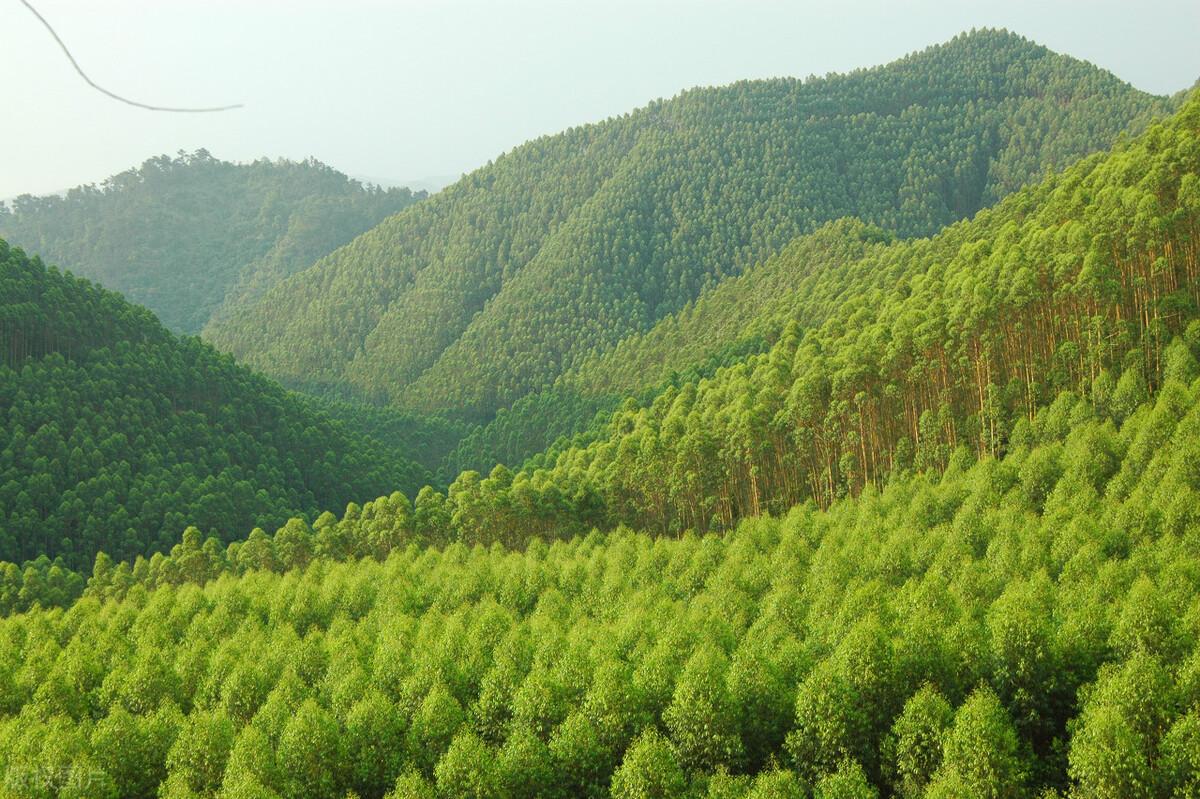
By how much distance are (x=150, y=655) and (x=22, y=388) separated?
347 feet

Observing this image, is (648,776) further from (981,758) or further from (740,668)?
(981,758)

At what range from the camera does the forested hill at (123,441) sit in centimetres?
14500

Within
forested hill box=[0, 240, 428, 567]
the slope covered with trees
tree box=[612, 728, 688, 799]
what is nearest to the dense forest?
tree box=[612, 728, 688, 799]

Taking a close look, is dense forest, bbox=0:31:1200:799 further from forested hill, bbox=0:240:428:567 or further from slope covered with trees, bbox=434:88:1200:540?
forested hill, bbox=0:240:428:567

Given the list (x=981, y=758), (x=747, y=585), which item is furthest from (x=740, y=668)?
(x=747, y=585)

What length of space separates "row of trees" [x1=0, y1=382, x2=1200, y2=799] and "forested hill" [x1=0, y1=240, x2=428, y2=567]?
186ft

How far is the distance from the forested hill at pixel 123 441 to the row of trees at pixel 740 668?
56709 millimetres

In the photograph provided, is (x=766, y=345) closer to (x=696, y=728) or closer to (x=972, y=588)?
(x=972, y=588)

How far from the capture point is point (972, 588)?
6781 centimetres

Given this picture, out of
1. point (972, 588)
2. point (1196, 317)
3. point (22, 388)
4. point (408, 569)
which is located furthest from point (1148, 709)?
point (22, 388)

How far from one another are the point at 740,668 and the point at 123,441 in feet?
426

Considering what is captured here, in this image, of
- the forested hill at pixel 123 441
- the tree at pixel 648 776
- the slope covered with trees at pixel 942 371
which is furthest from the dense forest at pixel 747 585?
the forested hill at pixel 123 441

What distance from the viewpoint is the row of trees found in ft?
169

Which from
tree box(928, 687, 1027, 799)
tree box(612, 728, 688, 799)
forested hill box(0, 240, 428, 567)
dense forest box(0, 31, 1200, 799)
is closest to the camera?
tree box(928, 687, 1027, 799)
